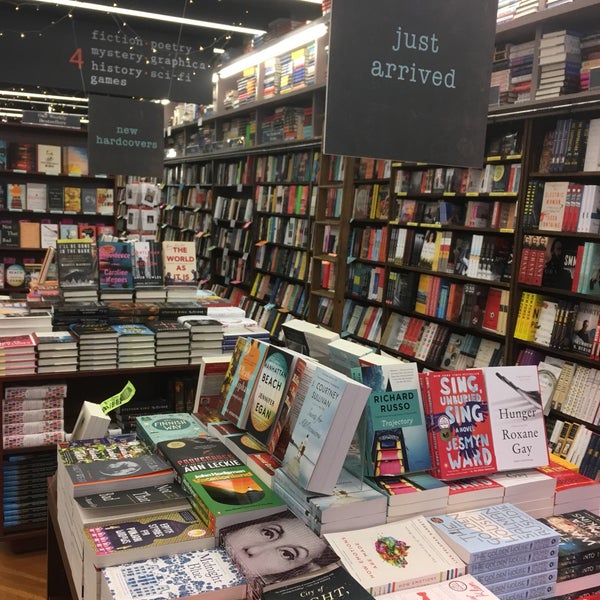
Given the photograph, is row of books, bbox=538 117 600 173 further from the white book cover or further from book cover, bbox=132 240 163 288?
book cover, bbox=132 240 163 288

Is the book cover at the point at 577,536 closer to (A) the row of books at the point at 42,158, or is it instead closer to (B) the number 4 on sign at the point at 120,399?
(B) the number 4 on sign at the point at 120,399

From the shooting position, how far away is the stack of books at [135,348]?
3.30m

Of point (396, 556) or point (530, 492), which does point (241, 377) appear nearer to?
point (396, 556)

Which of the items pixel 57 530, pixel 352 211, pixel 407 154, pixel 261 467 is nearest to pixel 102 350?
pixel 57 530

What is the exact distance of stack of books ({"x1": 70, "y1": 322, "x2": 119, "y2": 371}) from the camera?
10.5 ft

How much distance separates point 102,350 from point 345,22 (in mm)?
2142

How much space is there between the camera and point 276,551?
140 centimetres

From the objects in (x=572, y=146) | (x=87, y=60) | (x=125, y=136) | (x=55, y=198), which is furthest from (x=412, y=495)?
(x=55, y=198)

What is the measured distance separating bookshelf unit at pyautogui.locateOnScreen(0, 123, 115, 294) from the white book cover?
5639 mm

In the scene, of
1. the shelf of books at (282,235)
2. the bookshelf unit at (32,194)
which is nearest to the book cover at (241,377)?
the shelf of books at (282,235)

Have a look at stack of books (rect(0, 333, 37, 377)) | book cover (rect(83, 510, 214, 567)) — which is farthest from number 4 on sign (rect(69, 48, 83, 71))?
book cover (rect(83, 510, 214, 567))

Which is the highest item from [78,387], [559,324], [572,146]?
[572,146]

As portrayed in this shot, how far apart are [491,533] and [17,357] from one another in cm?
241

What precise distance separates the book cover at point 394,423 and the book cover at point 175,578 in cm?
49
